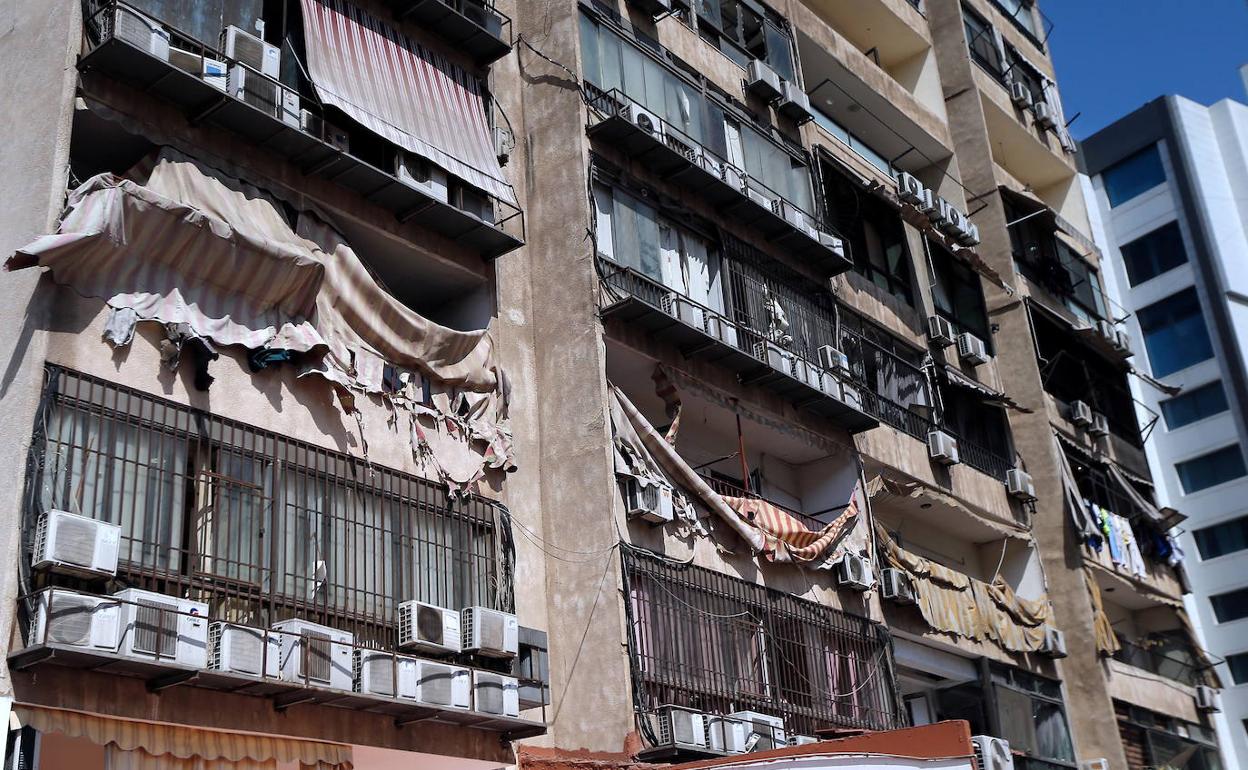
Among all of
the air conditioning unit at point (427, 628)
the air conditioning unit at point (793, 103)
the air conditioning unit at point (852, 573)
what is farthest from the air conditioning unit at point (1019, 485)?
the air conditioning unit at point (427, 628)

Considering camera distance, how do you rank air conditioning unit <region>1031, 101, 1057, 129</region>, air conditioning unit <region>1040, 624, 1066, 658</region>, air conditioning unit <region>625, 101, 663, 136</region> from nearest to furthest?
air conditioning unit <region>625, 101, 663, 136</region>
air conditioning unit <region>1040, 624, 1066, 658</region>
air conditioning unit <region>1031, 101, 1057, 129</region>

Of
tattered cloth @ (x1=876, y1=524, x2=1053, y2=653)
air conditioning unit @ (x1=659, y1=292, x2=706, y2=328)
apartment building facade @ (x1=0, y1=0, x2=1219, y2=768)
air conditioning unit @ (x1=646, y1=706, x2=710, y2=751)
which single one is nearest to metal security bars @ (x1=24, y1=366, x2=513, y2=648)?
apartment building facade @ (x1=0, y1=0, x2=1219, y2=768)

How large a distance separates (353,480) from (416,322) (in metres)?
2.22

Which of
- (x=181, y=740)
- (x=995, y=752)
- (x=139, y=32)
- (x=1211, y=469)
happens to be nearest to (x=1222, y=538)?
(x=1211, y=469)

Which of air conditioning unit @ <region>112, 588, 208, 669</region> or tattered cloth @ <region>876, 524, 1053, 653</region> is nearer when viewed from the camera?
Result: air conditioning unit @ <region>112, 588, 208, 669</region>

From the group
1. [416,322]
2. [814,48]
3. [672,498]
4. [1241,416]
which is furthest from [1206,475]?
[416,322]

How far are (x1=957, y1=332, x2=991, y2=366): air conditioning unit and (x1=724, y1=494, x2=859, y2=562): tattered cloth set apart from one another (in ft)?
28.4

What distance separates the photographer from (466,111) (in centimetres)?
1788

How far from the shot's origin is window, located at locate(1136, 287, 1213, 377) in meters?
49.8

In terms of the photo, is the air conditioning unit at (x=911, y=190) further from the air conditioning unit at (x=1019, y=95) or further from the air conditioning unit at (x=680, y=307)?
the air conditioning unit at (x=680, y=307)

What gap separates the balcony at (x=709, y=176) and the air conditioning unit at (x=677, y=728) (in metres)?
7.84

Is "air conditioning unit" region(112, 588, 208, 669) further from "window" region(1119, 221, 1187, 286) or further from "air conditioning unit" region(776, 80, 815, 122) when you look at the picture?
"window" region(1119, 221, 1187, 286)

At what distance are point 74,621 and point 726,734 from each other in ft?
26.9

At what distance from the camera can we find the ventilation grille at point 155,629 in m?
11.4
